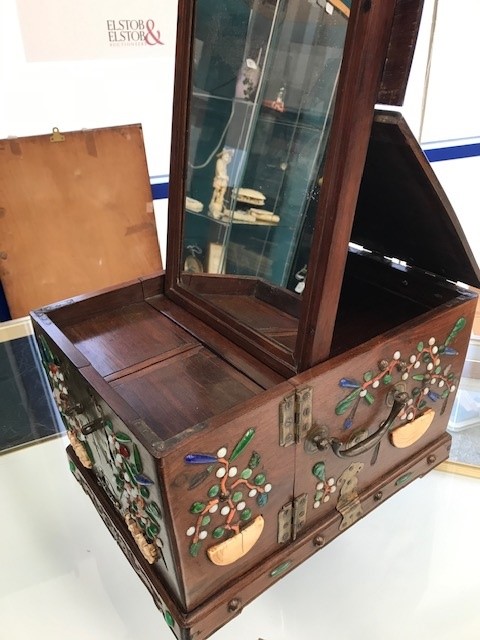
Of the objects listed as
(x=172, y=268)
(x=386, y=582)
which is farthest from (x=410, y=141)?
(x=386, y=582)

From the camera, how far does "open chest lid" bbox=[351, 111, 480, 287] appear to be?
65cm

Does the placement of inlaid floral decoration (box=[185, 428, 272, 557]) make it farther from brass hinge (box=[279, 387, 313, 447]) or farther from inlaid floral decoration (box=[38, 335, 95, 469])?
inlaid floral decoration (box=[38, 335, 95, 469])

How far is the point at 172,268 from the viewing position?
0.91 meters

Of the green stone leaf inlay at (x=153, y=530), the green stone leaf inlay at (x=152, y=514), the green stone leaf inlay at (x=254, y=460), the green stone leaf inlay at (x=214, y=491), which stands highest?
the green stone leaf inlay at (x=254, y=460)

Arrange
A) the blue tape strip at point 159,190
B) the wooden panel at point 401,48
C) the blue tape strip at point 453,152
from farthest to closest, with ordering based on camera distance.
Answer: the blue tape strip at point 453,152
the blue tape strip at point 159,190
the wooden panel at point 401,48

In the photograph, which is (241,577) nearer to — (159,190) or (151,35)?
(159,190)

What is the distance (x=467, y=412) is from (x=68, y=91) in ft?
4.68

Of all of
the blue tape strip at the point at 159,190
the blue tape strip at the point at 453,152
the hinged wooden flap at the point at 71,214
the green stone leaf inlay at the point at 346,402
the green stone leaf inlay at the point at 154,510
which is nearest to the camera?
the green stone leaf inlay at the point at 154,510

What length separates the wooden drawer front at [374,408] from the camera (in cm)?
71

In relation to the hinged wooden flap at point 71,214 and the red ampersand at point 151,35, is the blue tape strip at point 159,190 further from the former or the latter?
the red ampersand at point 151,35

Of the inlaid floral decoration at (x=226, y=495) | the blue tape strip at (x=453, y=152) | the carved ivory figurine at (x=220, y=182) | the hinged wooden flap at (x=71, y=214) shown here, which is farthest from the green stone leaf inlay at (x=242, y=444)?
the blue tape strip at (x=453, y=152)

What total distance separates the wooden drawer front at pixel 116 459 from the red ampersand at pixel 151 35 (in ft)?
3.82

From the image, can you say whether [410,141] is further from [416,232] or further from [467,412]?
[467,412]

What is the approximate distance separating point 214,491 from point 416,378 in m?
0.38
